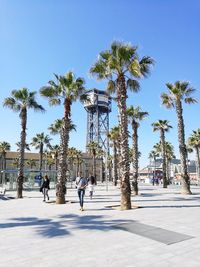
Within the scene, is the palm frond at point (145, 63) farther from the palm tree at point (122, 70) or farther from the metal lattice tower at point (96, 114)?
the metal lattice tower at point (96, 114)

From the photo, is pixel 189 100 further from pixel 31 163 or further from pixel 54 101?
pixel 31 163

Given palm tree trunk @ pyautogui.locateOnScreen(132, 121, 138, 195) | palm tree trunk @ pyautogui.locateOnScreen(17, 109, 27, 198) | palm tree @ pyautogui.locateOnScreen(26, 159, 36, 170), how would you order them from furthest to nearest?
1. palm tree @ pyautogui.locateOnScreen(26, 159, 36, 170)
2. palm tree trunk @ pyautogui.locateOnScreen(132, 121, 138, 195)
3. palm tree trunk @ pyautogui.locateOnScreen(17, 109, 27, 198)

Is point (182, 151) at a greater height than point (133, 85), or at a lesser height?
lesser

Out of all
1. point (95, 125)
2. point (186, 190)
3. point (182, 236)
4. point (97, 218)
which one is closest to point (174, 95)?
point (186, 190)

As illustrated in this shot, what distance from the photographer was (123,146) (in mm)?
14852

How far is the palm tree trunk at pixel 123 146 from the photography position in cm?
1409

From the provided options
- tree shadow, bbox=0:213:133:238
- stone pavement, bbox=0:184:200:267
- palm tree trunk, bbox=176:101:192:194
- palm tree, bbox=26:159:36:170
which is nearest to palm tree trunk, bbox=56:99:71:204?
tree shadow, bbox=0:213:133:238

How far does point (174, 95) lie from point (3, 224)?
2039 cm

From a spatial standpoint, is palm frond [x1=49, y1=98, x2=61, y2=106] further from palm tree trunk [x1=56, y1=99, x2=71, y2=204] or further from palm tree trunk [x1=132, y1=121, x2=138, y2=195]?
palm tree trunk [x1=132, y1=121, x2=138, y2=195]

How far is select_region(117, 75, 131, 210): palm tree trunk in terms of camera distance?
1409 centimetres

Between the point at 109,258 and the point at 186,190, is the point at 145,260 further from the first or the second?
the point at 186,190

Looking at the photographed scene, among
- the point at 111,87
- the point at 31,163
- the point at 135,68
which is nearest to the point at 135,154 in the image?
the point at 111,87

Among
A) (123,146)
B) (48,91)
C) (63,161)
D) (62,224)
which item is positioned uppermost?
(48,91)

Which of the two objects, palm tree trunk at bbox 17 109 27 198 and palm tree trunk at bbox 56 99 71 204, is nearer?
palm tree trunk at bbox 56 99 71 204
